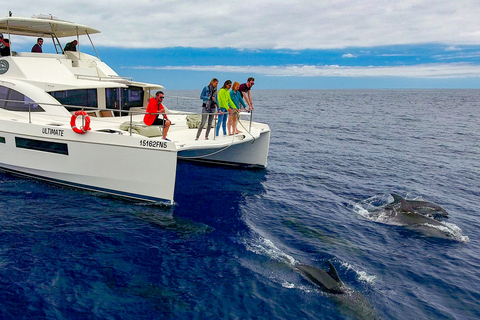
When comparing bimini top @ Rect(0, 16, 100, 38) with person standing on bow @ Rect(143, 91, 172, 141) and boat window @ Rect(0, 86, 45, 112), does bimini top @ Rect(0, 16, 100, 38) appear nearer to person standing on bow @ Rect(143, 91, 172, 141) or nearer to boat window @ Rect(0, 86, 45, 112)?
boat window @ Rect(0, 86, 45, 112)

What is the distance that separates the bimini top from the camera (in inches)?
543

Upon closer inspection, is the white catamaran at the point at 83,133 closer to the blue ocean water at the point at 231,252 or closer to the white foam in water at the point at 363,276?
the blue ocean water at the point at 231,252

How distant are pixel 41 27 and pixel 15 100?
4356 mm

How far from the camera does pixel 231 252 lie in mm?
8430

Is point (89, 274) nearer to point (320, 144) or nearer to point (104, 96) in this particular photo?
point (104, 96)

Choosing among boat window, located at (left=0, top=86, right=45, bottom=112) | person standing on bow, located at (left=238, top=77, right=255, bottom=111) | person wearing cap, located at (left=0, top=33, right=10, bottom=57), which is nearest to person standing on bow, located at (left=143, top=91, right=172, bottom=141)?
person standing on bow, located at (left=238, top=77, right=255, bottom=111)

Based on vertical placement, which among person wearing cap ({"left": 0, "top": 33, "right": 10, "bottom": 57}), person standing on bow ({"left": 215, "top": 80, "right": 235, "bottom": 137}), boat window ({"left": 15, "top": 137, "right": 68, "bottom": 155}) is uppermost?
person wearing cap ({"left": 0, "top": 33, "right": 10, "bottom": 57})

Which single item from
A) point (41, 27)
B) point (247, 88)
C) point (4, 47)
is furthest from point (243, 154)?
point (4, 47)

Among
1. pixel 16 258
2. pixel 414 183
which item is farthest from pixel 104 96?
pixel 414 183

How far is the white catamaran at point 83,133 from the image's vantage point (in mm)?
10055

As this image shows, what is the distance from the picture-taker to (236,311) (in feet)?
21.3

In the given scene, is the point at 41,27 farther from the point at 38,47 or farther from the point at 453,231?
the point at 453,231

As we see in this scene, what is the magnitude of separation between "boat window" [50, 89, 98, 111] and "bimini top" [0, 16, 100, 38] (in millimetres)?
3255

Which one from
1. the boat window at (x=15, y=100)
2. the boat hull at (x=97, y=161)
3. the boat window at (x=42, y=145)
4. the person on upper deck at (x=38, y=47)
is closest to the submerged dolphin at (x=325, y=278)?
the boat hull at (x=97, y=161)
